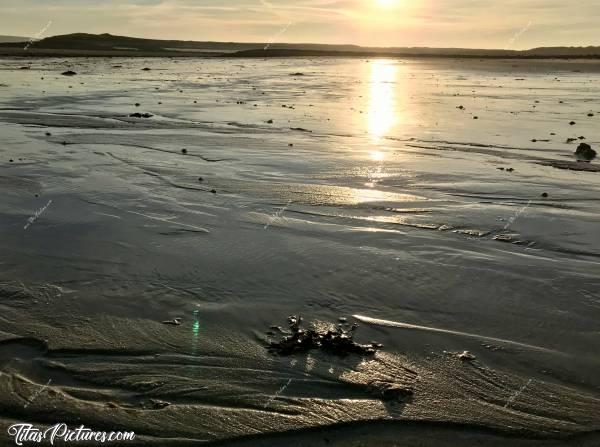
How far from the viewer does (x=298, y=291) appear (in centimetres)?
630

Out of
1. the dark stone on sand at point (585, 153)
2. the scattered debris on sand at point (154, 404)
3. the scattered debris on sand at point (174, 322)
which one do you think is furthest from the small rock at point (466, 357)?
the dark stone on sand at point (585, 153)

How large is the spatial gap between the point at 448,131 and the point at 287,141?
221 inches

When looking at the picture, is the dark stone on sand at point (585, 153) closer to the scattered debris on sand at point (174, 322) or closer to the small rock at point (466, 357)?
the small rock at point (466, 357)

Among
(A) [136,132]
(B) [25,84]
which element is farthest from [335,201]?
(B) [25,84]

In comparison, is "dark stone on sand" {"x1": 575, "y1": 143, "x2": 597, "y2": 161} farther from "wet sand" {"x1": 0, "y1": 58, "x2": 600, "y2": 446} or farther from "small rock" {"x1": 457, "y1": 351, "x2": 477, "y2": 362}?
"small rock" {"x1": 457, "y1": 351, "x2": 477, "y2": 362}

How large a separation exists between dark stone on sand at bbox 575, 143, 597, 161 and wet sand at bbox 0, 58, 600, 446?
0.69 m

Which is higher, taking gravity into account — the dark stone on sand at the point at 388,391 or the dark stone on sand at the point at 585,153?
the dark stone on sand at the point at 585,153

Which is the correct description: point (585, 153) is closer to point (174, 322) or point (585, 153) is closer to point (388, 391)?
point (388, 391)

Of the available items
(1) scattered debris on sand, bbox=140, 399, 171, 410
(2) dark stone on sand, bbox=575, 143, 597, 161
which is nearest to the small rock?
(1) scattered debris on sand, bbox=140, 399, 171, 410

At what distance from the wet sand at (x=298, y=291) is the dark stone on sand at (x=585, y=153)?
0.69 metres

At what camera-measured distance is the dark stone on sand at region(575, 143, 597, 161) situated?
13.7m

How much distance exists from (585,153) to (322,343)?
1122cm

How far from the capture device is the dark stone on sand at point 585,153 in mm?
13705

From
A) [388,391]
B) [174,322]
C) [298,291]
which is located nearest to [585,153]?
[298,291]
